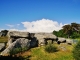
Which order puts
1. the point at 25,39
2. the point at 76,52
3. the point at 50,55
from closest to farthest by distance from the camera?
the point at 76,52
the point at 50,55
the point at 25,39

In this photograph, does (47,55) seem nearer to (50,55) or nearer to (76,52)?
(50,55)

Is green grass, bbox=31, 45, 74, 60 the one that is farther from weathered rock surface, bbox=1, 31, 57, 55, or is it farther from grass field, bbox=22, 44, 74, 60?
weathered rock surface, bbox=1, 31, 57, 55

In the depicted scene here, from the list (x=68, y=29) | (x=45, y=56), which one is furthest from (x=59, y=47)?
(x=68, y=29)

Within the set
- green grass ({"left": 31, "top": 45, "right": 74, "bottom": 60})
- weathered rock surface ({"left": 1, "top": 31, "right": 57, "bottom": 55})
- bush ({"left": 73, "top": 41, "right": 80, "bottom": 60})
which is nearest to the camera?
bush ({"left": 73, "top": 41, "right": 80, "bottom": 60})

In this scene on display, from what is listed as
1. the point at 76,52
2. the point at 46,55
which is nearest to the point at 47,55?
the point at 46,55

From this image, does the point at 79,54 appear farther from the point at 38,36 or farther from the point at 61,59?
the point at 38,36

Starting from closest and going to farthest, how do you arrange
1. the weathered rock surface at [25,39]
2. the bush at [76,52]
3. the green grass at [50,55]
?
the bush at [76,52] < the green grass at [50,55] < the weathered rock surface at [25,39]

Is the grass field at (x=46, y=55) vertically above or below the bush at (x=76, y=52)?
below

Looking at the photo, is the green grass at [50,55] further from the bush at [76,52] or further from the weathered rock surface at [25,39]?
the weathered rock surface at [25,39]

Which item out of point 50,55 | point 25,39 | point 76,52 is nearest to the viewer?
point 76,52

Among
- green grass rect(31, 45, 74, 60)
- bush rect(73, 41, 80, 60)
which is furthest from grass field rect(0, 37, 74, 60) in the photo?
bush rect(73, 41, 80, 60)

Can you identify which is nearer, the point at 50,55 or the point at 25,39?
the point at 50,55

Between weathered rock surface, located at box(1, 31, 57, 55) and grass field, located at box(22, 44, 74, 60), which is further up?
weathered rock surface, located at box(1, 31, 57, 55)

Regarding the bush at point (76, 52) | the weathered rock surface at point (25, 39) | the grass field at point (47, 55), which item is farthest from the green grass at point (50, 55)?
the weathered rock surface at point (25, 39)
